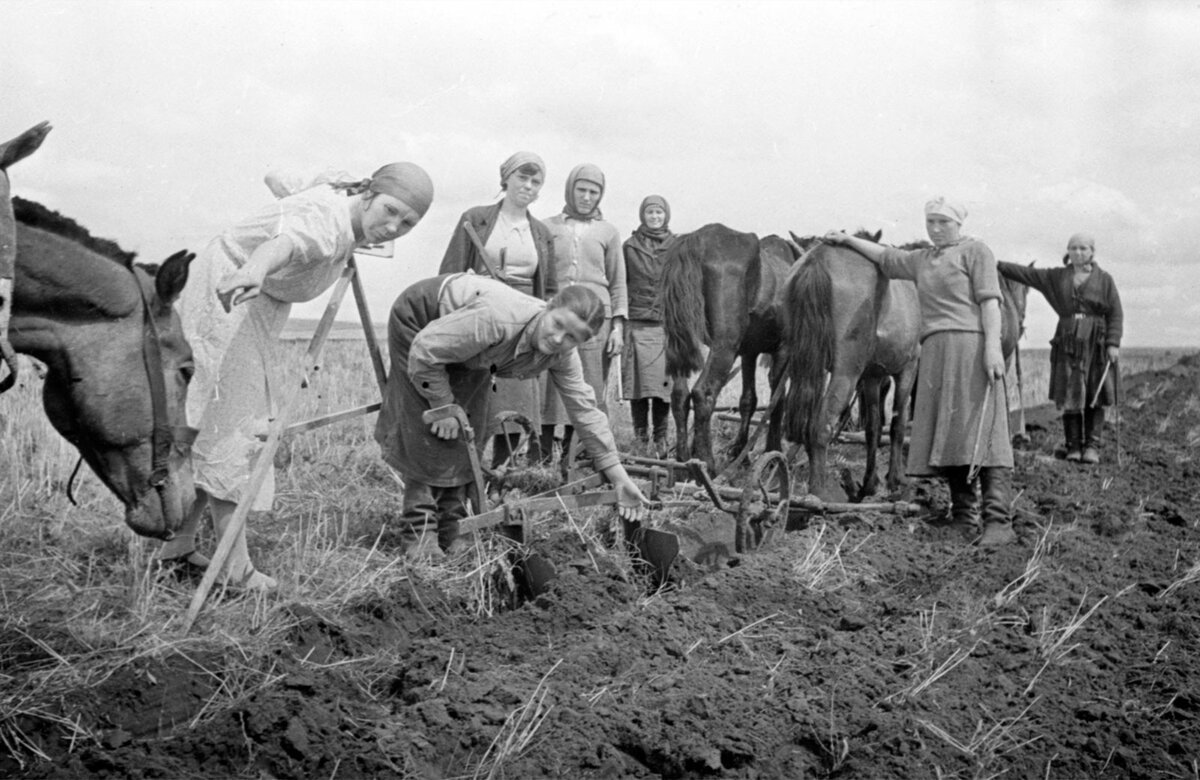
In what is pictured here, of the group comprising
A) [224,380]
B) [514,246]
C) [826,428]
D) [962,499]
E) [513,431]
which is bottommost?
[962,499]

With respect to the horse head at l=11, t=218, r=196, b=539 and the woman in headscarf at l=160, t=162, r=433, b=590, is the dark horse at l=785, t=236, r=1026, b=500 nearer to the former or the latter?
the woman in headscarf at l=160, t=162, r=433, b=590

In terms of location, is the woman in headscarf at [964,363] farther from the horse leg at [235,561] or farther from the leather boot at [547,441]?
the horse leg at [235,561]

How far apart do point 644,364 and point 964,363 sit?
2712mm

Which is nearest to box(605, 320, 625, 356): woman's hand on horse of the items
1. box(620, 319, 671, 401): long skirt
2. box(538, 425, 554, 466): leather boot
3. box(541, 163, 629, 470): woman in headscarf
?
box(541, 163, 629, 470): woman in headscarf

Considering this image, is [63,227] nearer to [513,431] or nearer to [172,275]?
[172,275]

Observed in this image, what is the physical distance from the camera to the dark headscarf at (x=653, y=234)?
8.65m

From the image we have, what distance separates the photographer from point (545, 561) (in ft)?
14.9

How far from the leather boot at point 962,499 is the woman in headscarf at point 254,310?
3.88 m

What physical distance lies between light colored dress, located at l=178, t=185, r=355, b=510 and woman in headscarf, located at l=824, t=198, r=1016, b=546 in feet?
12.1

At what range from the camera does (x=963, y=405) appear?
6.31 meters

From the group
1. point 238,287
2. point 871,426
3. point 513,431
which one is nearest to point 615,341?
point 513,431

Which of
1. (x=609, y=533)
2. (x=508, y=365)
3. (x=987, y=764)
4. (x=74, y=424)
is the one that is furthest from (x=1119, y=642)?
(x=74, y=424)

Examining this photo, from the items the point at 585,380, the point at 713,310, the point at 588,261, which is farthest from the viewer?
the point at 713,310

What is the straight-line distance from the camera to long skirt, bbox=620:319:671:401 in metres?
8.40
